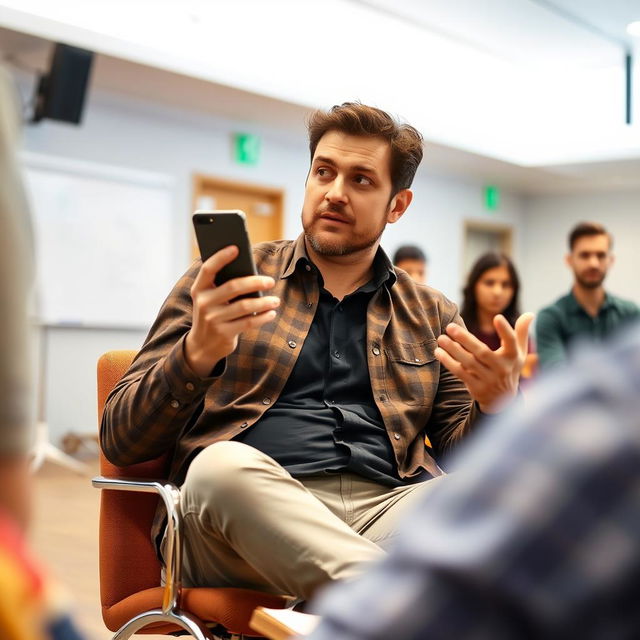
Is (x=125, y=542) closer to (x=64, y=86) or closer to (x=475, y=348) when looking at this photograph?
(x=475, y=348)

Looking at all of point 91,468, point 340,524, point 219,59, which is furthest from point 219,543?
point 219,59

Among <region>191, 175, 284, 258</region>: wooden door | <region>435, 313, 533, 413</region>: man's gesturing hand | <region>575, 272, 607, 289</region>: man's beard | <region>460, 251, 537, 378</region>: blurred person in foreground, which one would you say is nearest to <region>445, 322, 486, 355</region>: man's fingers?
<region>435, 313, 533, 413</region>: man's gesturing hand

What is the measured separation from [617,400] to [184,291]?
64.2 inches

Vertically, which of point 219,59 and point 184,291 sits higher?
point 219,59

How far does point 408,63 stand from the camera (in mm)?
8180

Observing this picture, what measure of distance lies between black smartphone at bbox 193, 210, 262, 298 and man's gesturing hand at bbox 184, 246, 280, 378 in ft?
0.06

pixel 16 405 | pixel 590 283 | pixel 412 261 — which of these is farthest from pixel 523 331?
pixel 590 283

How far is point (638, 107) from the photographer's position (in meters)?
8.94

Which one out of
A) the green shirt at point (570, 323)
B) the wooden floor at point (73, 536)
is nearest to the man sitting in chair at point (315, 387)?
the wooden floor at point (73, 536)

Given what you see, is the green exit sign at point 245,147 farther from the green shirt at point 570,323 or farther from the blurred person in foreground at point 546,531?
the blurred person in foreground at point 546,531

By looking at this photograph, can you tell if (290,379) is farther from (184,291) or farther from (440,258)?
(440,258)

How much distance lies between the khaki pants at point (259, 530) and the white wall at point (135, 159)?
514cm

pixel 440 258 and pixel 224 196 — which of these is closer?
pixel 224 196

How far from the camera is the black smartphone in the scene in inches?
62.7
